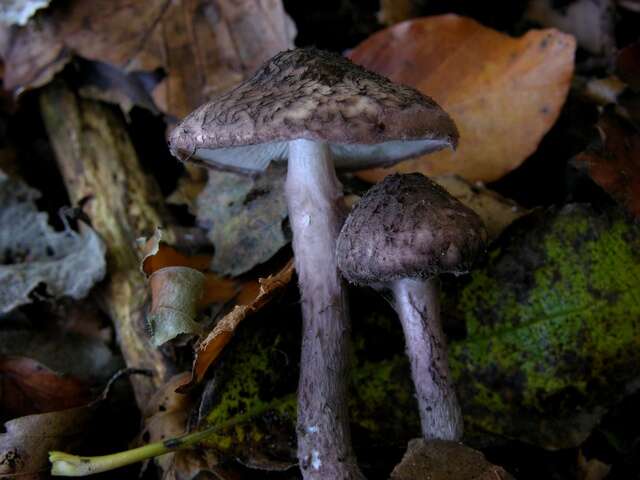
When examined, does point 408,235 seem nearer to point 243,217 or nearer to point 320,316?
point 320,316

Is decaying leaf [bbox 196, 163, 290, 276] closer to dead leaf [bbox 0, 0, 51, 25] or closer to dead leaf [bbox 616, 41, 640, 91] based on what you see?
dead leaf [bbox 0, 0, 51, 25]

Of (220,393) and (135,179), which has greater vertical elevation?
(135,179)

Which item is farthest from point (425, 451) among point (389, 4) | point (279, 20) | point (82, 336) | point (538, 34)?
point (389, 4)

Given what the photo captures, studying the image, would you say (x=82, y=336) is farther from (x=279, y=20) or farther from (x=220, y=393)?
(x=279, y=20)

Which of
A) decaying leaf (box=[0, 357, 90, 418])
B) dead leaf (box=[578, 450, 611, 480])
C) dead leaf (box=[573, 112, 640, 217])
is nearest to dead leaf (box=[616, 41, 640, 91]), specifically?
dead leaf (box=[573, 112, 640, 217])

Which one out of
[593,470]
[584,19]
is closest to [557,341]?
[593,470]
